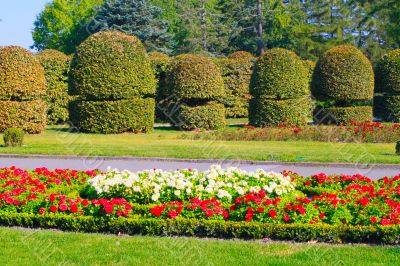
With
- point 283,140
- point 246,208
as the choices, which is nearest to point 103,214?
point 246,208

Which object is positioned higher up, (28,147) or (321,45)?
(321,45)

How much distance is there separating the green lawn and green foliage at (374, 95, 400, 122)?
74.7ft

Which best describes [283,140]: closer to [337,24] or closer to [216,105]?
[216,105]

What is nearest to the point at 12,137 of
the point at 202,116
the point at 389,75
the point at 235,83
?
the point at 202,116

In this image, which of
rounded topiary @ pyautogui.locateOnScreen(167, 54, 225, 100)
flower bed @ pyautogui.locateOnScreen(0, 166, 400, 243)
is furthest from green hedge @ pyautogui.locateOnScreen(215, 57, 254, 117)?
flower bed @ pyautogui.locateOnScreen(0, 166, 400, 243)

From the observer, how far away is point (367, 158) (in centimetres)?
1518

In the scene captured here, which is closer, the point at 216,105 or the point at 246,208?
the point at 246,208

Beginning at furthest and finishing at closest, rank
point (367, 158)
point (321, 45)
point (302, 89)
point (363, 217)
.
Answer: point (321, 45)
point (302, 89)
point (367, 158)
point (363, 217)

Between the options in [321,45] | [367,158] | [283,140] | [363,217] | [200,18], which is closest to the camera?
[363,217]

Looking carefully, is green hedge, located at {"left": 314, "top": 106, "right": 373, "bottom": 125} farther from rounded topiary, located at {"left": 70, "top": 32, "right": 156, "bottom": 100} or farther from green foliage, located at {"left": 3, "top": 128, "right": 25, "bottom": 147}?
green foliage, located at {"left": 3, "top": 128, "right": 25, "bottom": 147}

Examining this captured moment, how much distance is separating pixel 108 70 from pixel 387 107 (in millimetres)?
13993

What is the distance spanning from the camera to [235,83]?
106 feet

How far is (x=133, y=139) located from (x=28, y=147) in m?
4.30

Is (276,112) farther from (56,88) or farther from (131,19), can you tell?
(131,19)
